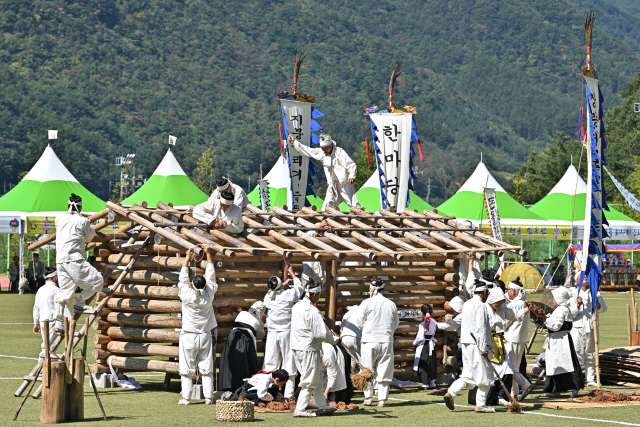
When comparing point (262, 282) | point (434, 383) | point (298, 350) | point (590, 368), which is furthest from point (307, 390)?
point (590, 368)

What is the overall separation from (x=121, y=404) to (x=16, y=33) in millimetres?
105566

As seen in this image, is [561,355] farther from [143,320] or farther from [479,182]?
[479,182]

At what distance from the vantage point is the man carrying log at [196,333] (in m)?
12.6

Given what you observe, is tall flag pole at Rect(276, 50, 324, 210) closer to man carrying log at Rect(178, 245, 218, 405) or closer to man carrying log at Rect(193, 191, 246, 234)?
man carrying log at Rect(193, 191, 246, 234)

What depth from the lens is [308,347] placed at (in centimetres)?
1202

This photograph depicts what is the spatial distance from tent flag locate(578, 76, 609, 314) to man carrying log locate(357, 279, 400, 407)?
13.5 ft

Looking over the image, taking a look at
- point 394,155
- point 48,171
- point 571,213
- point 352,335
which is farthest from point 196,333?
point 571,213

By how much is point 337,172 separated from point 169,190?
57.8 ft

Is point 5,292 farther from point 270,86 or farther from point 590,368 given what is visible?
point 270,86

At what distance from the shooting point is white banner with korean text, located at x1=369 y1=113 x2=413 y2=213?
20234 millimetres

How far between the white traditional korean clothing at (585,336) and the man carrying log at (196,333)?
612 cm

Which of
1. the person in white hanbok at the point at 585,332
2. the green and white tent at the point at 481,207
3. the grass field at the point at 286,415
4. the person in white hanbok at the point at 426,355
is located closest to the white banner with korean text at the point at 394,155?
the person in white hanbok at the point at 585,332

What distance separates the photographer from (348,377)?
519 inches

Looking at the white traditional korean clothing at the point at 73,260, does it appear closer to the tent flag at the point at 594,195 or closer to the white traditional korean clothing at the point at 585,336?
the white traditional korean clothing at the point at 585,336
